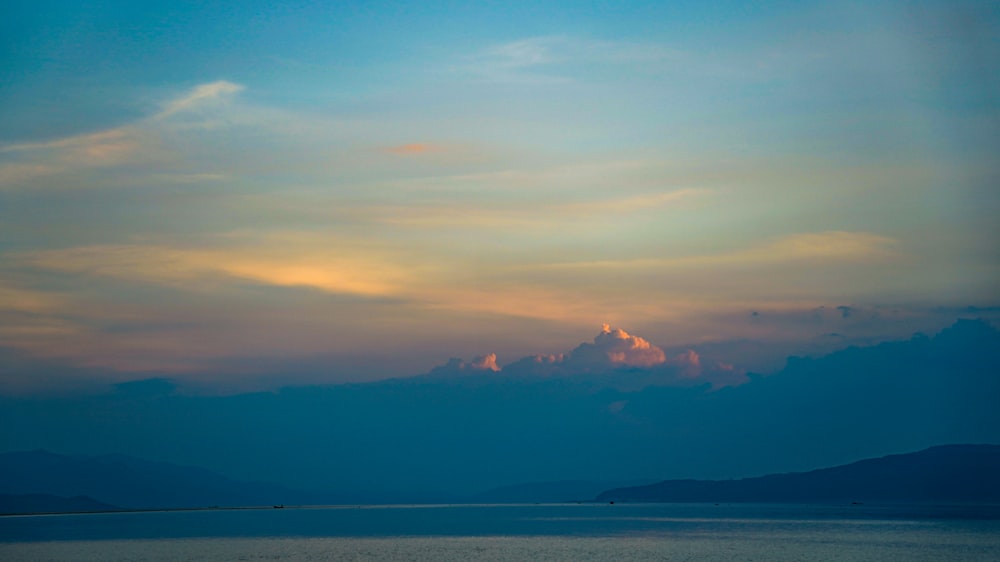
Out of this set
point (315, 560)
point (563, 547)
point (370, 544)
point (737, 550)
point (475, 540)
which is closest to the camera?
point (315, 560)

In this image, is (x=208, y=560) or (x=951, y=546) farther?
(x=951, y=546)

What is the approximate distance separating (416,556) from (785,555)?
52.4 metres

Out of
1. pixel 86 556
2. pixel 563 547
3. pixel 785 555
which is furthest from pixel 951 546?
pixel 86 556

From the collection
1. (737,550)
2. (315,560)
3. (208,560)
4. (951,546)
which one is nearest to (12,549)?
(208,560)

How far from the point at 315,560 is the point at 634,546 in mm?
56010

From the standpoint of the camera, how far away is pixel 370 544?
573 ft

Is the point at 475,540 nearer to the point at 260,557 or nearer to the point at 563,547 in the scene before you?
the point at 563,547

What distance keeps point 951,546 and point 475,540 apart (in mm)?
84121

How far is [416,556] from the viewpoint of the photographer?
464 ft

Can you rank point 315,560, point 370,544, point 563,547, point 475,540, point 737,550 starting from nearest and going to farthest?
point 315,560 → point 737,550 → point 563,547 → point 370,544 → point 475,540

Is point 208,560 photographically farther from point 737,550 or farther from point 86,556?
point 737,550

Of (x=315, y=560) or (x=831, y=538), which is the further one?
(x=831, y=538)

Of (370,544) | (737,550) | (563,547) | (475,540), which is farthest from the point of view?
(475,540)

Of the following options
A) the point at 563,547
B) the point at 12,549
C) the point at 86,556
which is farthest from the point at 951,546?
the point at 12,549
